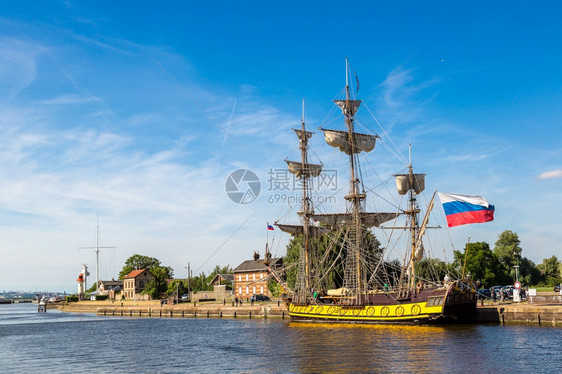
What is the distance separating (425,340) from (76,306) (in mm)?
110142

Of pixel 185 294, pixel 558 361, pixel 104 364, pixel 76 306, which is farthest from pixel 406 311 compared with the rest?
pixel 76 306

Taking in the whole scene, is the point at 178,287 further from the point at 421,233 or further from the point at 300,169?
the point at 421,233

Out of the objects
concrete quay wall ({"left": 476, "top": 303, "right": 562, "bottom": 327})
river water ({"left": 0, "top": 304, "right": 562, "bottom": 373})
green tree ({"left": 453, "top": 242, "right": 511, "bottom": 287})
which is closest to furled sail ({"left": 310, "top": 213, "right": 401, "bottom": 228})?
river water ({"left": 0, "top": 304, "right": 562, "bottom": 373})

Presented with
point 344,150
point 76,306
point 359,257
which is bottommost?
point 76,306

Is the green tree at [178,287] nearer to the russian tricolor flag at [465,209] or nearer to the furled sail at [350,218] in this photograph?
the furled sail at [350,218]

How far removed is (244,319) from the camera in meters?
71.6

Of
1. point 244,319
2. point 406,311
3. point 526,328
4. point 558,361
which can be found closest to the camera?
point 558,361

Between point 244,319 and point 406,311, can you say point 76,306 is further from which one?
point 406,311

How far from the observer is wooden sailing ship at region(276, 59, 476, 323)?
48.8m

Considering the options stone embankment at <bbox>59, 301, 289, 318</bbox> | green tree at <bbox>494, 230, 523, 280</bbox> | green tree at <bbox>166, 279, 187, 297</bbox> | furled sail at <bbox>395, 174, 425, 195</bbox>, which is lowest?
stone embankment at <bbox>59, 301, 289, 318</bbox>

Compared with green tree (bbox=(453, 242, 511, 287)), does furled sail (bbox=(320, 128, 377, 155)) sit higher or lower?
higher

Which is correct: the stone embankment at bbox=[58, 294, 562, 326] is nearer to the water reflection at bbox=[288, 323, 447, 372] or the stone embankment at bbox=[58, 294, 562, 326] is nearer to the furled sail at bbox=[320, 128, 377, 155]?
the water reflection at bbox=[288, 323, 447, 372]

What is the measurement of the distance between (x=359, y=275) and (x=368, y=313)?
505 cm

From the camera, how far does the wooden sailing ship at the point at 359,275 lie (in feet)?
160
